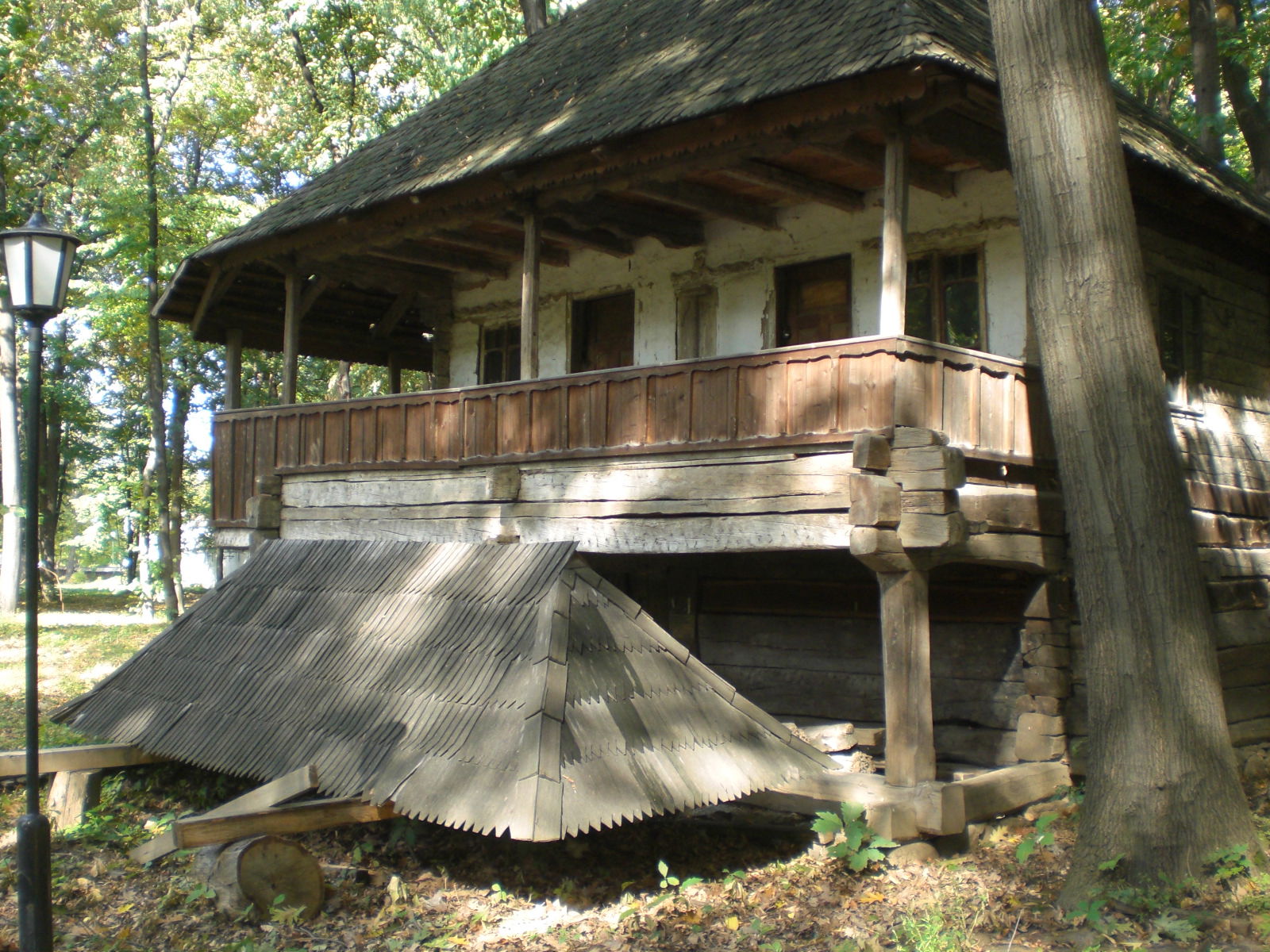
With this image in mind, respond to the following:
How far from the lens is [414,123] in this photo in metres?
14.8

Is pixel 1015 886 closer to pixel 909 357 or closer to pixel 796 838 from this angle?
pixel 796 838

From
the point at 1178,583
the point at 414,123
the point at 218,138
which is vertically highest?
the point at 218,138

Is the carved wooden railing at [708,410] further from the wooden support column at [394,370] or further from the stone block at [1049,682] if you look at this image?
the wooden support column at [394,370]

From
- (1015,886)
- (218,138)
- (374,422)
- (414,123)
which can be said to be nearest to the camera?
(1015,886)

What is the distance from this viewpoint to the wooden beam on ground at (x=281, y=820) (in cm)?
657

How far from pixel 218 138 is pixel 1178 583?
28.1m

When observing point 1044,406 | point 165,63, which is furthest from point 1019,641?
point 165,63

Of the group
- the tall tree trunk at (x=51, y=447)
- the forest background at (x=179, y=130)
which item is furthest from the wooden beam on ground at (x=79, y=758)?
the tall tree trunk at (x=51, y=447)

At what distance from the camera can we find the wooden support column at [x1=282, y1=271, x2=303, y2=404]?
12.9 meters

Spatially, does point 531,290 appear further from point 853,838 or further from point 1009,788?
point 1009,788

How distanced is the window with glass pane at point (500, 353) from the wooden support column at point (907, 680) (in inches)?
315

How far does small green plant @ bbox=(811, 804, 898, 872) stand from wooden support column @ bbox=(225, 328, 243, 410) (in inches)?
366

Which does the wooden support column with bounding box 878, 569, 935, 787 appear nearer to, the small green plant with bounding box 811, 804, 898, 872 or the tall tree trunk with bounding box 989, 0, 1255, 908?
the small green plant with bounding box 811, 804, 898, 872

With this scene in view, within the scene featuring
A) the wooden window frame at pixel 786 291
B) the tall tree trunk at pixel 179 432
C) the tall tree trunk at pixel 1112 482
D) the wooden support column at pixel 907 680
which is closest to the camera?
the tall tree trunk at pixel 1112 482
